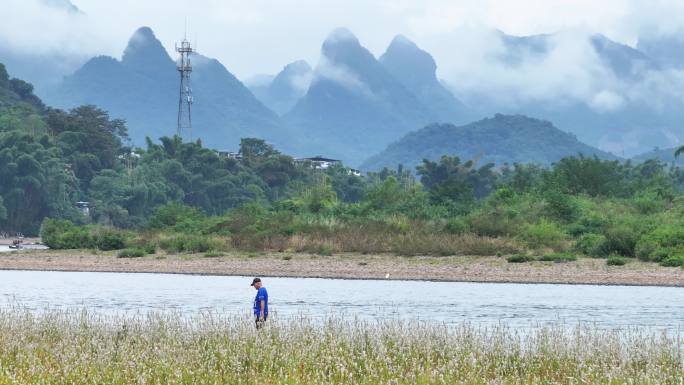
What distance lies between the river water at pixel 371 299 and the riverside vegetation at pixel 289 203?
8361 mm

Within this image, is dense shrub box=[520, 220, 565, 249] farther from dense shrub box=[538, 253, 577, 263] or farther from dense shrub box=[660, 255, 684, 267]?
dense shrub box=[660, 255, 684, 267]

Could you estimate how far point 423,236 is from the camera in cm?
6244

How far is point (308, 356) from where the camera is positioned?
19.5 m

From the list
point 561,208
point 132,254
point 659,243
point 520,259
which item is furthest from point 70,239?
point 659,243

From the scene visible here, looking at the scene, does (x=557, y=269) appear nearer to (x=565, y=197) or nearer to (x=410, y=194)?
(x=565, y=197)

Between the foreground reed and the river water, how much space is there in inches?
433

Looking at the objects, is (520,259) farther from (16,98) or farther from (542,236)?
(16,98)

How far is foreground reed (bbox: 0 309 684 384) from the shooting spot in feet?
57.0

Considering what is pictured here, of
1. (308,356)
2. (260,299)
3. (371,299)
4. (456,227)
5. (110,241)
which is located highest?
(456,227)

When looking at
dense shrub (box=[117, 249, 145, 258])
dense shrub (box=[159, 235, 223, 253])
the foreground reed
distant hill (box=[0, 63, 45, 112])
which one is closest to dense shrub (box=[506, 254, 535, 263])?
dense shrub (box=[159, 235, 223, 253])

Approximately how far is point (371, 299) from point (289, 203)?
48.0 metres

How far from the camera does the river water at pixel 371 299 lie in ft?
117

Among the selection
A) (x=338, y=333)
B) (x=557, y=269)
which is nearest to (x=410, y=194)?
(x=557, y=269)

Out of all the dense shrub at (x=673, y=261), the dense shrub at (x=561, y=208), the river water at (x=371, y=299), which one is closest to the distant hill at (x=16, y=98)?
the dense shrub at (x=561, y=208)
